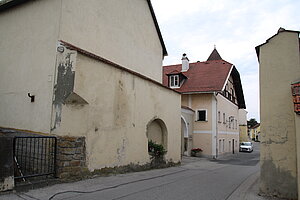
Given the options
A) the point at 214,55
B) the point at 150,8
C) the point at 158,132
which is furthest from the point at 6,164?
the point at 214,55

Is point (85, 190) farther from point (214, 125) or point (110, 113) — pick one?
point (214, 125)

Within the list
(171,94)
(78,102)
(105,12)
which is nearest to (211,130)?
(171,94)

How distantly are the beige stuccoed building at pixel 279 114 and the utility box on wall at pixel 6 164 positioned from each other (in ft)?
21.7

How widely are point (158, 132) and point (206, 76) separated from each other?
14519 mm

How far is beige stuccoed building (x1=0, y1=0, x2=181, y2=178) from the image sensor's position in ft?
25.1

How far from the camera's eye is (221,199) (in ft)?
21.8

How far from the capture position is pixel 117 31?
39.7 ft

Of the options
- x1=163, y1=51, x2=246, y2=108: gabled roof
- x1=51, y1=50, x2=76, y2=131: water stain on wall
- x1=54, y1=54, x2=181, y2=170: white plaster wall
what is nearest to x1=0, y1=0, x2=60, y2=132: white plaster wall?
x1=51, y1=50, x2=76, y2=131: water stain on wall

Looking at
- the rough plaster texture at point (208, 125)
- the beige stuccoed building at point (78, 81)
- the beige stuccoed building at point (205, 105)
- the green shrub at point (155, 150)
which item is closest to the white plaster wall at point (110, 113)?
the beige stuccoed building at point (78, 81)

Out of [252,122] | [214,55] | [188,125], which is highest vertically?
[214,55]

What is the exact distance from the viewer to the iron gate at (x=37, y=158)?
7.12m

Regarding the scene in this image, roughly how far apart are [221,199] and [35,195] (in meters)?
4.73

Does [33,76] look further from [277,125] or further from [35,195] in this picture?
[277,125]

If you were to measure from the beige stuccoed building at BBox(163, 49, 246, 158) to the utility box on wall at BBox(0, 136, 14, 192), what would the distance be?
17647mm
